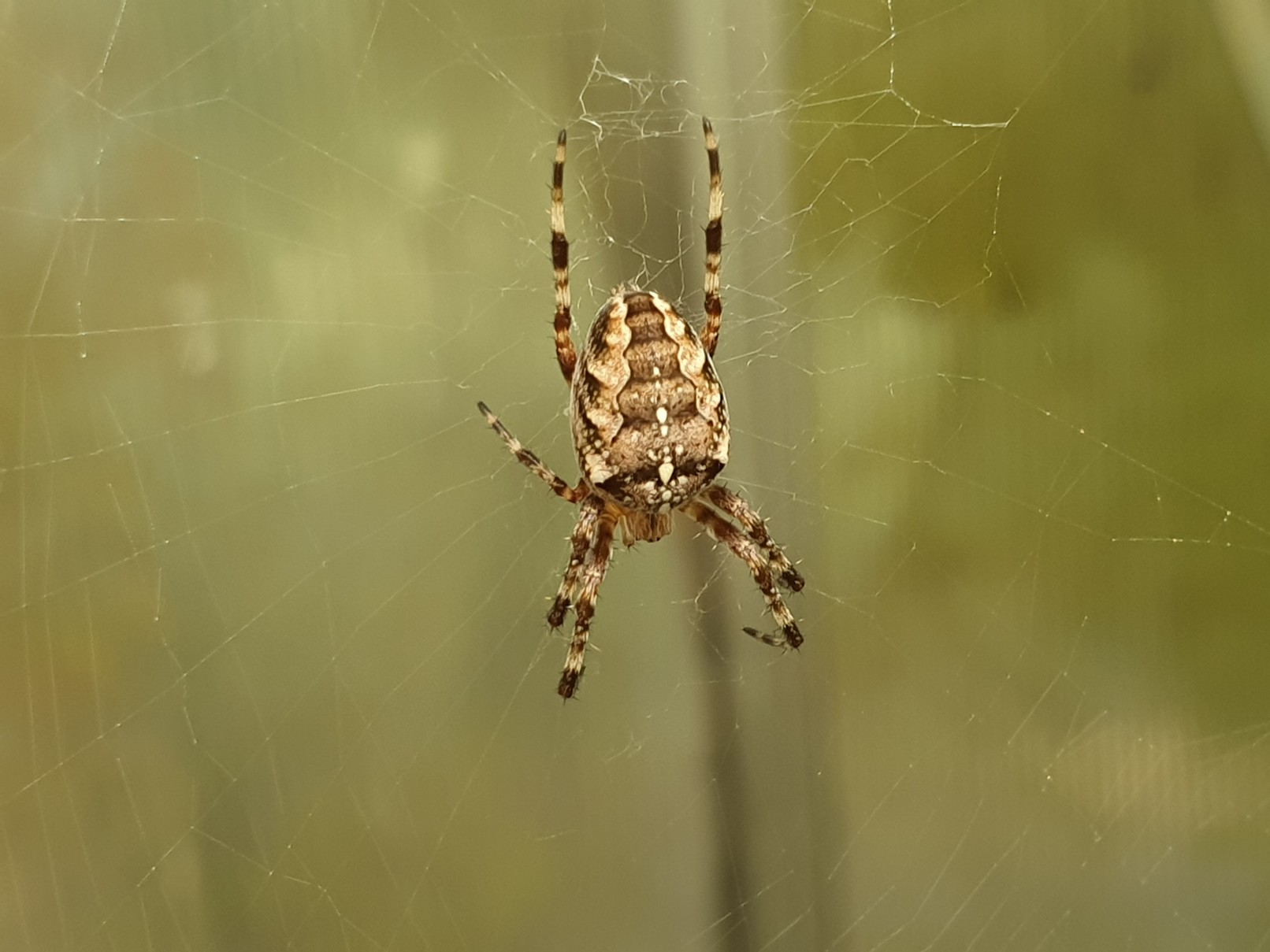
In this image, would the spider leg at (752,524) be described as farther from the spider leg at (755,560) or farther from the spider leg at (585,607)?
the spider leg at (585,607)

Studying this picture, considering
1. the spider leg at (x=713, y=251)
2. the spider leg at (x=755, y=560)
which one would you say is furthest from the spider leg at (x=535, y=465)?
the spider leg at (x=713, y=251)

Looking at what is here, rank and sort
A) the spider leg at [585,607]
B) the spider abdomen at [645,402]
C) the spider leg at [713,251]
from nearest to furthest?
1. the spider abdomen at [645,402]
2. the spider leg at [713,251]
3. the spider leg at [585,607]

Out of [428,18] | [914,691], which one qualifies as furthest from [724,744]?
[428,18]

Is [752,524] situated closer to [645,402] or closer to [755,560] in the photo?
[755,560]

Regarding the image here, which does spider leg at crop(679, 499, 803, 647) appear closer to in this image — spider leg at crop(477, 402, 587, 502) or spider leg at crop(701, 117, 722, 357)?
spider leg at crop(477, 402, 587, 502)

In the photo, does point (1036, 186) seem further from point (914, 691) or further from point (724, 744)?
point (724, 744)

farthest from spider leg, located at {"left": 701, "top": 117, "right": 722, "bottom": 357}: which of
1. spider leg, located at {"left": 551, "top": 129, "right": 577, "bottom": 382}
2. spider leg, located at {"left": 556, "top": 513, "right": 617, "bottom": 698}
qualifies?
spider leg, located at {"left": 556, "top": 513, "right": 617, "bottom": 698}
